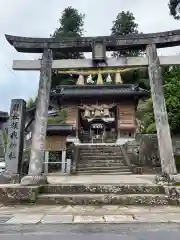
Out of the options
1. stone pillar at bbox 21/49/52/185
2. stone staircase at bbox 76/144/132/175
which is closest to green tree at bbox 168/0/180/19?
stone staircase at bbox 76/144/132/175

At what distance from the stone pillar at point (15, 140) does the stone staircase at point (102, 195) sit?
5.96 ft

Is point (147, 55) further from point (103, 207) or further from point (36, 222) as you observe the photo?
point (36, 222)

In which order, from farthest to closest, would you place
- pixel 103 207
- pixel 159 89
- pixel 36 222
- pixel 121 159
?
1. pixel 121 159
2. pixel 159 89
3. pixel 103 207
4. pixel 36 222

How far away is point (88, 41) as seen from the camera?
10.2 m

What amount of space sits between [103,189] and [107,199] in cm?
52

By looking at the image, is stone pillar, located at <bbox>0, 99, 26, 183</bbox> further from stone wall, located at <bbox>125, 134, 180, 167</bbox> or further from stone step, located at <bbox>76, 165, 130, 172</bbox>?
stone wall, located at <bbox>125, 134, 180, 167</bbox>

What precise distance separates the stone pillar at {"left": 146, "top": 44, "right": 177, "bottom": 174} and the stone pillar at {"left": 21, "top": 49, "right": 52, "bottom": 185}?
3.51 metres

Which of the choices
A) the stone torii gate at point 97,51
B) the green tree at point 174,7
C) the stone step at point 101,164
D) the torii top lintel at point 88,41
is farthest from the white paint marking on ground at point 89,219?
the green tree at point 174,7

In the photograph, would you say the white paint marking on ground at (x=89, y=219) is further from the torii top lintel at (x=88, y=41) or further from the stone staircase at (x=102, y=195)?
the torii top lintel at (x=88, y=41)

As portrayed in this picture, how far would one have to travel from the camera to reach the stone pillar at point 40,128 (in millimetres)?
8906

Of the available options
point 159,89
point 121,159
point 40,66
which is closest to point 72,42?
point 40,66

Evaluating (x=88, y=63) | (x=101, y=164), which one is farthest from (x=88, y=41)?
(x=101, y=164)

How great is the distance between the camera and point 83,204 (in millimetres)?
7957

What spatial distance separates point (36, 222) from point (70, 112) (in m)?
24.7
